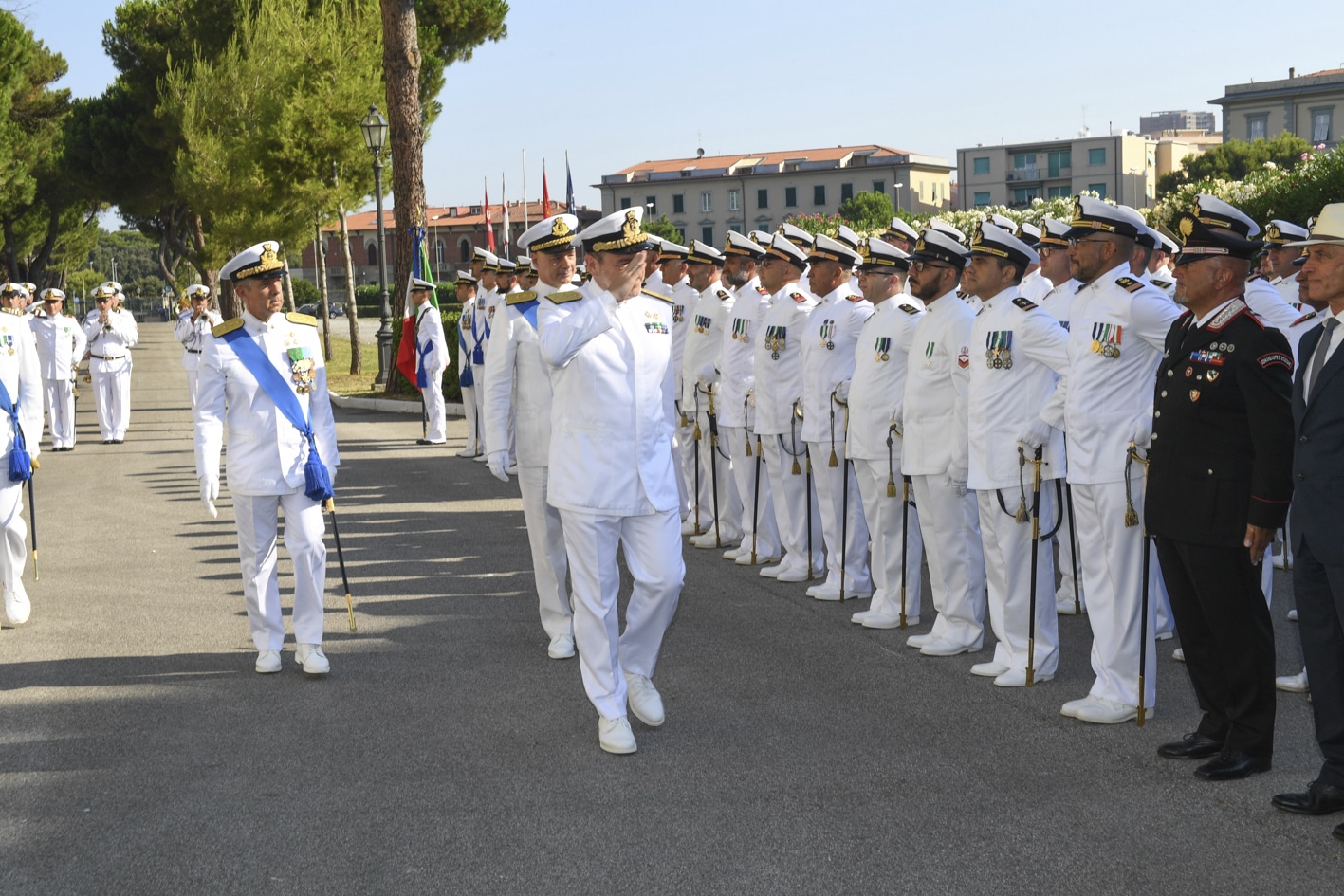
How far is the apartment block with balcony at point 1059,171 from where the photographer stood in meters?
124

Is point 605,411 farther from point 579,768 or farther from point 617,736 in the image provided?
point 579,768

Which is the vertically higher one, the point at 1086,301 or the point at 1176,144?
the point at 1176,144

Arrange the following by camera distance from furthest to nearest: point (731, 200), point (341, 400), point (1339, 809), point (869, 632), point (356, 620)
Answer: point (731, 200)
point (341, 400)
point (356, 620)
point (869, 632)
point (1339, 809)

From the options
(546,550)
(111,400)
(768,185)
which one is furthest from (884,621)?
(768,185)

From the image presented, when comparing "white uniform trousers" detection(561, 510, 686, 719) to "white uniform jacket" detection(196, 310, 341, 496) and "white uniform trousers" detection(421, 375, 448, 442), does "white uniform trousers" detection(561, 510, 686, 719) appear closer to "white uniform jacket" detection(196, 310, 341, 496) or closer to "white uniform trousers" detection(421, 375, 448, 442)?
"white uniform jacket" detection(196, 310, 341, 496)

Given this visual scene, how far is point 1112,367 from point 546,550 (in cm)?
315

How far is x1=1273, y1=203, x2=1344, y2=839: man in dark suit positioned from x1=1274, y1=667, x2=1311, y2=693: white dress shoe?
1.65 metres

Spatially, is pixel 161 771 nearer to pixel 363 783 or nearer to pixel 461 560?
pixel 363 783

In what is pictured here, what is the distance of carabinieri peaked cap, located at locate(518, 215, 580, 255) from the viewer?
6.63 meters

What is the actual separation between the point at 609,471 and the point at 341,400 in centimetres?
1978

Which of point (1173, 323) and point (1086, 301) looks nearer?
point (1173, 323)

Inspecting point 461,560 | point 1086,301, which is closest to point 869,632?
point 1086,301

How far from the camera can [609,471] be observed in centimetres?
575

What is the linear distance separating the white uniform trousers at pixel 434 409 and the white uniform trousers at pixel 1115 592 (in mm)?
12796
